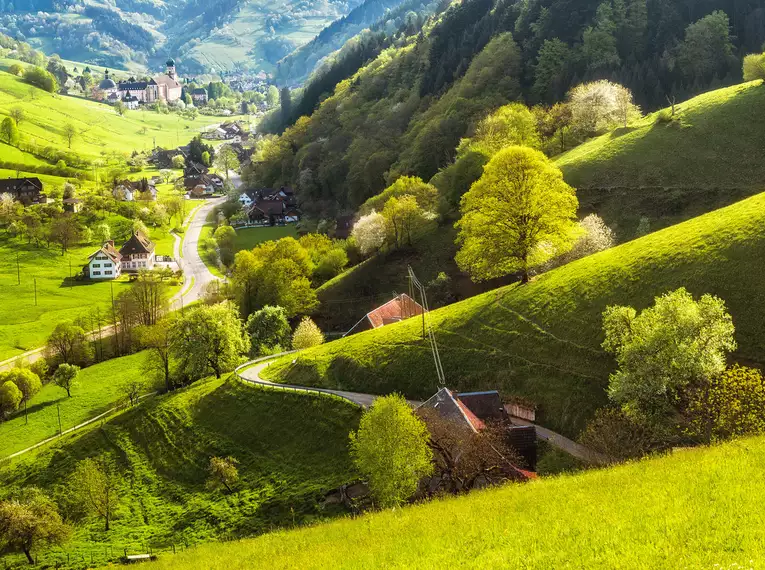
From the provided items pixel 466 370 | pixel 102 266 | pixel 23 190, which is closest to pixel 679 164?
pixel 466 370

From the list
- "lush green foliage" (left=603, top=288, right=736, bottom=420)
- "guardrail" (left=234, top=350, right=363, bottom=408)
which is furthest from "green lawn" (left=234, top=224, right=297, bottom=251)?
"lush green foliage" (left=603, top=288, right=736, bottom=420)

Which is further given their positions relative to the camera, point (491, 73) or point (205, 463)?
point (491, 73)

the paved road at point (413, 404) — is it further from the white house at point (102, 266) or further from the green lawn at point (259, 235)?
the green lawn at point (259, 235)

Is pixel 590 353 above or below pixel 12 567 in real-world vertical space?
above

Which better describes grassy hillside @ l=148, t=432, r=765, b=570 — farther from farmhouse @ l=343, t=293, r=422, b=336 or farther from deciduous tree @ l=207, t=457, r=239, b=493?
farmhouse @ l=343, t=293, r=422, b=336

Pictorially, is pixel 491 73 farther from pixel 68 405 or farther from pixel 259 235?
pixel 68 405

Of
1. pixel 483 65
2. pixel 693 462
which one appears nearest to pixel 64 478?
pixel 693 462

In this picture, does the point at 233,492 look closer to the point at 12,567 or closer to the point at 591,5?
the point at 12,567
